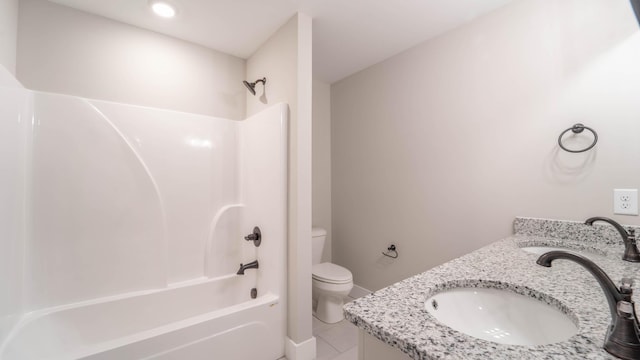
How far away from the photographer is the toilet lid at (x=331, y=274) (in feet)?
6.89

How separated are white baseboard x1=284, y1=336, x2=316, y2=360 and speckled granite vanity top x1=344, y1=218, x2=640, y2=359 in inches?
49.6

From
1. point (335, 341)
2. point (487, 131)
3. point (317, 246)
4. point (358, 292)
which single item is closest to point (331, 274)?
point (317, 246)

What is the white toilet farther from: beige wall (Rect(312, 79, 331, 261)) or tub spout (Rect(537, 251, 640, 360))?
tub spout (Rect(537, 251, 640, 360))

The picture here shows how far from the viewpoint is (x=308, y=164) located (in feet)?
5.87

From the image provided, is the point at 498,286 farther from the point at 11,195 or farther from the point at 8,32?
the point at 8,32

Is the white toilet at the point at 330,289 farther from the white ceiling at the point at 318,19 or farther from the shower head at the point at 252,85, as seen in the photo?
the white ceiling at the point at 318,19

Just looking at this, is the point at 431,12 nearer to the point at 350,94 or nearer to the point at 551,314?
the point at 350,94

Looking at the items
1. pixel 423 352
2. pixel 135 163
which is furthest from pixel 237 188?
pixel 423 352

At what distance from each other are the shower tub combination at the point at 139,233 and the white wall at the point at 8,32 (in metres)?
0.19

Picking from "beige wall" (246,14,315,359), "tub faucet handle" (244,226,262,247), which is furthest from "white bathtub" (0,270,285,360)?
"tub faucet handle" (244,226,262,247)

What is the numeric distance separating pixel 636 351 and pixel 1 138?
7.82ft

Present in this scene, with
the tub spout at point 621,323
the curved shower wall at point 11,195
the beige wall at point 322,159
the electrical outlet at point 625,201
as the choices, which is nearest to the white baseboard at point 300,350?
the beige wall at point 322,159

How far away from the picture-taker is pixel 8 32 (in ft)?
4.61

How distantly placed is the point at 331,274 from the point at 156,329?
1.33 meters
